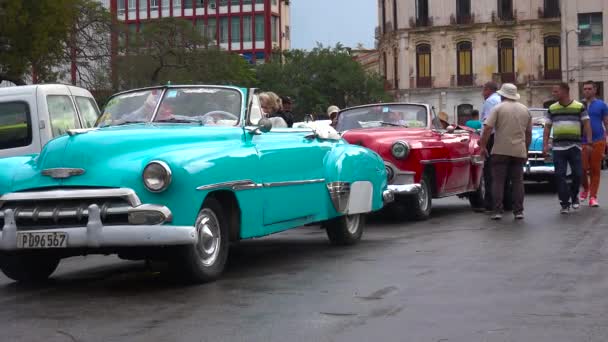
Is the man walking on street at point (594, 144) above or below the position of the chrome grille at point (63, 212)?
above

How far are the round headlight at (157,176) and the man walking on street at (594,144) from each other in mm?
9710

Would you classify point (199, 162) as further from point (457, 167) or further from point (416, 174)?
point (457, 167)

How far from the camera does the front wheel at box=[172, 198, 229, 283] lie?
875 centimetres

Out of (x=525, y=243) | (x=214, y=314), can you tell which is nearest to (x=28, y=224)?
(x=214, y=314)

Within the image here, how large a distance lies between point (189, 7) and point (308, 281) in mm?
108745

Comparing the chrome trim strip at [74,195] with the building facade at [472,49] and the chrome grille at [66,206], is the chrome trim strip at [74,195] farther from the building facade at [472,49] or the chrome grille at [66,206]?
the building facade at [472,49]

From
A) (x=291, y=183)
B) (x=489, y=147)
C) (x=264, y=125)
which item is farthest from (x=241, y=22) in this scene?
(x=264, y=125)

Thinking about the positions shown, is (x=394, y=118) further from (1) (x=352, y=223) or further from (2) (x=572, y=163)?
(1) (x=352, y=223)

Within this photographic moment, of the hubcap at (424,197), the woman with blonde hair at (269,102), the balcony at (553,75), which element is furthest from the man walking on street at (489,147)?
the balcony at (553,75)

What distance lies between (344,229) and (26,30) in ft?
93.1

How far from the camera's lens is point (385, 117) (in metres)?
16.4

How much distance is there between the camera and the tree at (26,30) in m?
37.5

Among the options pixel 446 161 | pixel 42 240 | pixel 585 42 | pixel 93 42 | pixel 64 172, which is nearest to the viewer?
pixel 42 240

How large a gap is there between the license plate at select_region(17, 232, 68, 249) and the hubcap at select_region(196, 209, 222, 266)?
1038mm
